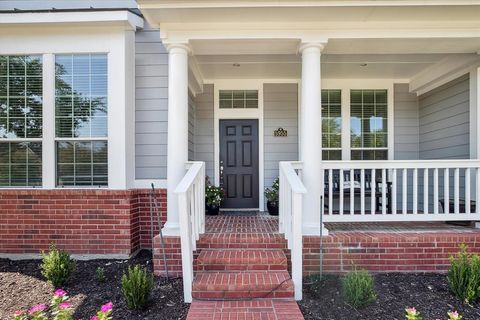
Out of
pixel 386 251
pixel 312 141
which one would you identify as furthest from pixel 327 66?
pixel 386 251

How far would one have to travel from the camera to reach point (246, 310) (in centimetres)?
300

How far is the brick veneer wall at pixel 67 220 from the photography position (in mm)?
4539

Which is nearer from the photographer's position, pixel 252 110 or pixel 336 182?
pixel 336 182

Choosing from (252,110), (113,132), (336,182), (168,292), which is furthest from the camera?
(252,110)

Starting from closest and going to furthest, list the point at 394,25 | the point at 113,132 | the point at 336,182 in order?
1. the point at 394,25
2. the point at 113,132
3. the point at 336,182

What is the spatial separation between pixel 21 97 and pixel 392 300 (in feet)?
18.2

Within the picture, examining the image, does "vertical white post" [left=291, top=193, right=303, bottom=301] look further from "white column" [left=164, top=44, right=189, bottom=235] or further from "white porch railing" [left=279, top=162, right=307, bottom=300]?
"white column" [left=164, top=44, right=189, bottom=235]

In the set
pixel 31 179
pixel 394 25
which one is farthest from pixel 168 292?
pixel 394 25

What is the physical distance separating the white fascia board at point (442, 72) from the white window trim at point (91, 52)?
5.05 metres

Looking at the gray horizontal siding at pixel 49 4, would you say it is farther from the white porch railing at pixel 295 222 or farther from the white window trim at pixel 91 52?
the white porch railing at pixel 295 222

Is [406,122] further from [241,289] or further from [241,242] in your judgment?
[241,289]

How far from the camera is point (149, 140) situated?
4.85 m

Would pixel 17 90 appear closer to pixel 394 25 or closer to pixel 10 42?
pixel 10 42

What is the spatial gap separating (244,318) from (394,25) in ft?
12.4
